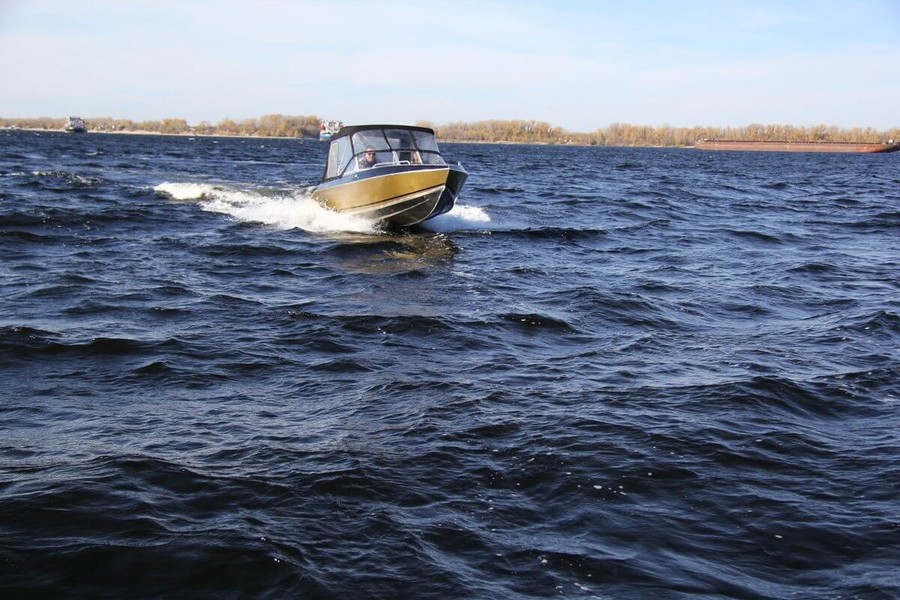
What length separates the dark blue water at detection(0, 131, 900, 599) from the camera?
4562mm

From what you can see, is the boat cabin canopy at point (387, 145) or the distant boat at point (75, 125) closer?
the boat cabin canopy at point (387, 145)

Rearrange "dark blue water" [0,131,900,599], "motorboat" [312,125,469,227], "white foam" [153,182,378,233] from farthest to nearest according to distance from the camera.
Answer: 1. "white foam" [153,182,378,233]
2. "motorboat" [312,125,469,227]
3. "dark blue water" [0,131,900,599]

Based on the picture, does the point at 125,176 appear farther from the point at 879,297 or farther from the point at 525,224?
the point at 879,297

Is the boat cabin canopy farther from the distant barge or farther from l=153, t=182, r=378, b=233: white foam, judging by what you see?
the distant barge

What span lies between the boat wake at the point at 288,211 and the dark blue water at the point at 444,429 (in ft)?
16.8

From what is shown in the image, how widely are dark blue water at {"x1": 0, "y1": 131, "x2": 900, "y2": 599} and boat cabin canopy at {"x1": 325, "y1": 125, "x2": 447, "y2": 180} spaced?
4.86m

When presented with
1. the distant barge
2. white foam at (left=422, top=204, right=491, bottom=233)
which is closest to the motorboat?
white foam at (left=422, top=204, right=491, bottom=233)

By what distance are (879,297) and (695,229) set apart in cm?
989

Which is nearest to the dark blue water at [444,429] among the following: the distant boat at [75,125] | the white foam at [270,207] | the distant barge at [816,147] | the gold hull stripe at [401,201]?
the gold hull stripe at [401,201]

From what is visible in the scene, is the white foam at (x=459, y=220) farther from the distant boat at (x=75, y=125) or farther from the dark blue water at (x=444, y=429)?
the distant boat at (x=75, y=125)

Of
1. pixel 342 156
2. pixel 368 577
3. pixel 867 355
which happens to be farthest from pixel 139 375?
pixel 342 156

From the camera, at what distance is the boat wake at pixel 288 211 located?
68.0 ft

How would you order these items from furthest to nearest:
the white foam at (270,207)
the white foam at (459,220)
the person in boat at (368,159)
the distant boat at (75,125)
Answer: the distant boat at (75,125)
the white foam at (459,220)
the white foam at (270,207)
the person in boat at (368,159)

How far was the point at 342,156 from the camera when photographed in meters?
20.4
